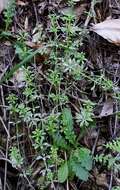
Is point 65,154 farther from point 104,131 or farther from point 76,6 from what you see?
point 76,6

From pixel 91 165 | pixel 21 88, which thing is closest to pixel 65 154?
pixel 91 165

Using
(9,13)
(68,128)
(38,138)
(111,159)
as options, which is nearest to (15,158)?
(38,138)

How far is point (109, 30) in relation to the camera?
2160 millimetres

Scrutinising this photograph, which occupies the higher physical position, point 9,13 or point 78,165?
point 9,13

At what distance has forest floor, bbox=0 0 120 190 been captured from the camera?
187 cm

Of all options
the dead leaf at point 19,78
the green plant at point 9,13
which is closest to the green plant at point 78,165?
the dead leaf at point 19,78

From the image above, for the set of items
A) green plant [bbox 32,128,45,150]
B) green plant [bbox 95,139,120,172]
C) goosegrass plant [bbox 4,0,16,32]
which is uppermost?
goosegrass plant [bbox 4,0,16,32]

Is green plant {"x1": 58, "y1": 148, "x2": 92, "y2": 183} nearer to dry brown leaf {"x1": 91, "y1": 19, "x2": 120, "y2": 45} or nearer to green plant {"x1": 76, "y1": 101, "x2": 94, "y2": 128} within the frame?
green plant {"x1": 76, "y1": 101, "x2": 94, "y2": 128}

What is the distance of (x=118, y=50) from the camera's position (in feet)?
7.10

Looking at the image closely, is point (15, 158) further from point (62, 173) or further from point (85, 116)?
point (85, 116)

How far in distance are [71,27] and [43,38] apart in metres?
0.16

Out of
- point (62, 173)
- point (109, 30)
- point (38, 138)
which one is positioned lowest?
point (62, 173)

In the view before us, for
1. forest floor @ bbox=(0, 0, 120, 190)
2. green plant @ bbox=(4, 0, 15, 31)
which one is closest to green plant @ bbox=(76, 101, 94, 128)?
forest floor @ bbox=(0, 0, 120, 190)

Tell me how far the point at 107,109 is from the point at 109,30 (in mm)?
419
